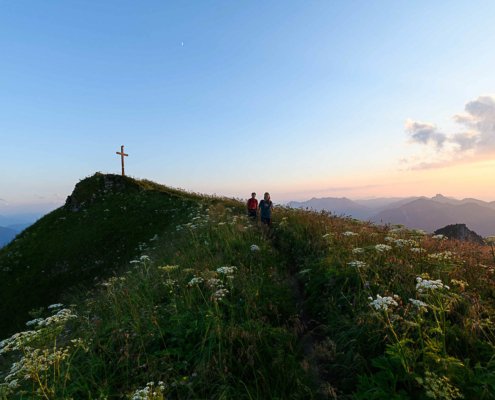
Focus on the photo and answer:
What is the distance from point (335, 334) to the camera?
466 cm

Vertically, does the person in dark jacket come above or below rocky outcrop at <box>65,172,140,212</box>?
below

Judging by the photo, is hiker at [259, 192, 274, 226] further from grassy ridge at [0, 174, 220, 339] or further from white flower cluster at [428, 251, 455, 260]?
white flower cluster at [428, 251, 455, 260]

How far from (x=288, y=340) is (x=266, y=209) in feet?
32.4

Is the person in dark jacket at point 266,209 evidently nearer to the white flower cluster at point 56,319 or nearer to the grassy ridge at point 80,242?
the grassy ridge at point 80,242

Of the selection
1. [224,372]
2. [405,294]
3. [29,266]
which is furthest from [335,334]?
[29,266]

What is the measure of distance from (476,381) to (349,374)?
5.53ft

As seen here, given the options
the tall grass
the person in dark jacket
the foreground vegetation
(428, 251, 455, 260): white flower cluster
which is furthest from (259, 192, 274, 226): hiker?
(428, 251, 455, 260): white flower cluster

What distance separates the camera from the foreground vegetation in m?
3.16

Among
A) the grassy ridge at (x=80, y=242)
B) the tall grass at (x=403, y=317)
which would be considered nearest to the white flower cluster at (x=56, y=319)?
the tall grass at (x=403, y=317)

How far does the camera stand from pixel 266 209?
1411cm

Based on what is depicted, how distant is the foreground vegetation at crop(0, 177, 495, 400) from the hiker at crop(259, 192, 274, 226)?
6749 mm

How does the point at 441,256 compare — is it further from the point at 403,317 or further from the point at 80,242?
the point at 80,242

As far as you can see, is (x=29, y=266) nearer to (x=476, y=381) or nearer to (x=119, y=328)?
(x=119, y=328)

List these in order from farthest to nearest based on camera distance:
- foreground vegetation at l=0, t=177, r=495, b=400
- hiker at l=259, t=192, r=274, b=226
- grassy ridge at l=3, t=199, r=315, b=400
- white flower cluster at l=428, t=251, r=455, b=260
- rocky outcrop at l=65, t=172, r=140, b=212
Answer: rocky outcrop at l=65, t=172, r=140, b=212 < hiker at l=259, t=192, r=274, b=226 < white flower cluster at l=428, t=251, r=455, b=260 < grassy ridge at l=3, t=199, r=315, b=400 < foreground vegetation at l=0, t=177, r=495, b=400
